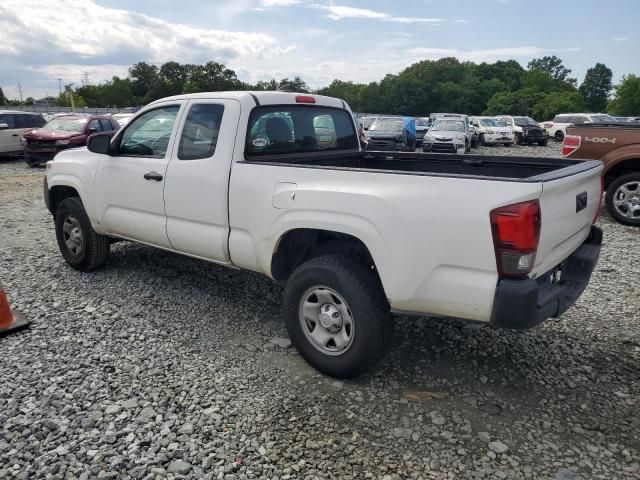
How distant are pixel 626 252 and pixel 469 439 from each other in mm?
4911

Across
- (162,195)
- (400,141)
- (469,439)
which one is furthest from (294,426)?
(400,141)

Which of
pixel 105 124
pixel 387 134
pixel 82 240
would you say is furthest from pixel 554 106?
pixel 82 240

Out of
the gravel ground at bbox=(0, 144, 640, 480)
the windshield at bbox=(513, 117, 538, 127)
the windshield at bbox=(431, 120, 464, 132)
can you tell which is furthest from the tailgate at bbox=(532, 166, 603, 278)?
the windshield at bbox=(513, 117, 538, 127)

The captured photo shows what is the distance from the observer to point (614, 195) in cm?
791

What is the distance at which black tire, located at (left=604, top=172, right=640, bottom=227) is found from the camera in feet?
25.3

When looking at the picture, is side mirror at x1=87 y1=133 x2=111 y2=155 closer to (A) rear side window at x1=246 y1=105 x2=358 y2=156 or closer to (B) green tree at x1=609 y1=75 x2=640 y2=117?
(A) rear side window at x1=246 y1=105 x2=358 y2=156

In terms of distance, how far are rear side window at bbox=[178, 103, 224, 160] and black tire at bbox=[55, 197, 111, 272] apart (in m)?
1.73

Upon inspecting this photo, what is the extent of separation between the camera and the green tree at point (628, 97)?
72812 mm

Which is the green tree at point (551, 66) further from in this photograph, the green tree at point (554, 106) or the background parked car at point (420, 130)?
the background parked car at point (420, 130)

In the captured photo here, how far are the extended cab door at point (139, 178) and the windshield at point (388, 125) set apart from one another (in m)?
16.5

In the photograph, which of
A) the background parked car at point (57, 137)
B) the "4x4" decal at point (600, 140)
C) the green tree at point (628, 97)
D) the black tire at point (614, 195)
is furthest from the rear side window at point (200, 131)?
the green tree at point (628, 97)

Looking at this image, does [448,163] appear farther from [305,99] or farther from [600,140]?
[600,140]

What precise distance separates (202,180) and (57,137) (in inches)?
510

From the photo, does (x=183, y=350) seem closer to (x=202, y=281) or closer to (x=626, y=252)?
(x=202, y=281)
